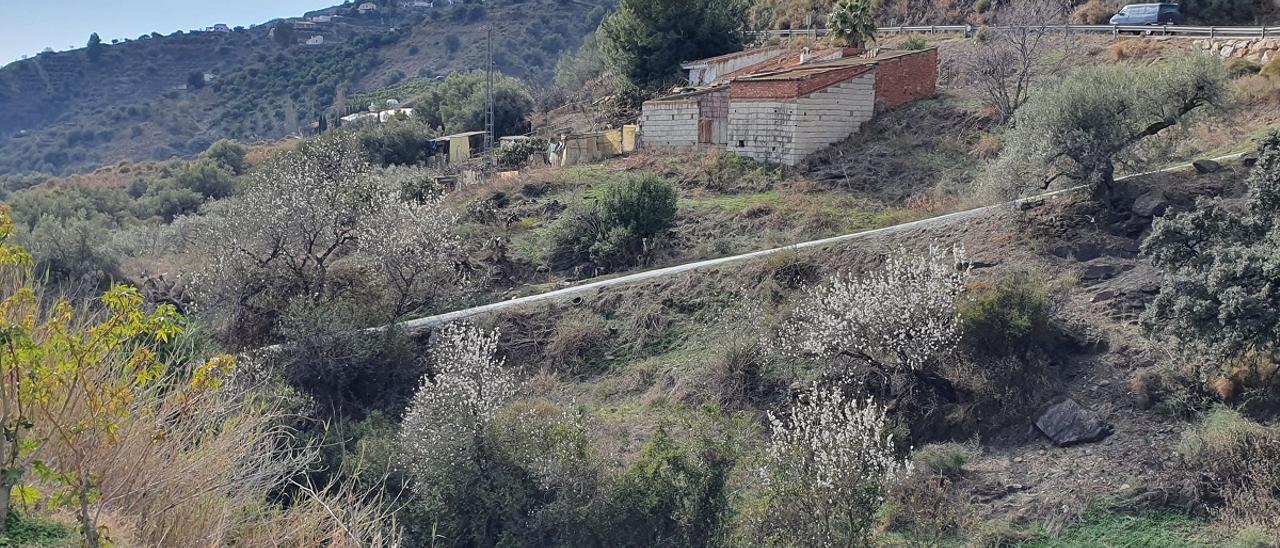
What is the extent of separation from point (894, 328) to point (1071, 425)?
2.67m

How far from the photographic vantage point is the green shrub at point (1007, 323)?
1543 centimetres

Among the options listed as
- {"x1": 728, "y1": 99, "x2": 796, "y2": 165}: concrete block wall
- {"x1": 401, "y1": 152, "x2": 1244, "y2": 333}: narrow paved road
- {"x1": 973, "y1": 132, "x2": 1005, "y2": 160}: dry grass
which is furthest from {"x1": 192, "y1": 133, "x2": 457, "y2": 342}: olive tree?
{"x1": 973, "y1": 132, "x2": 1005, "y2": 160}: dry grass

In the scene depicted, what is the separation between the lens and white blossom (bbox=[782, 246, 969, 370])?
15.0m

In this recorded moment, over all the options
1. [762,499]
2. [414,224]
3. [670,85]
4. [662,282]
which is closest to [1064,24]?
[670,85]

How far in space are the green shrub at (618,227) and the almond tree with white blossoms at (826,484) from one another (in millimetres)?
11372

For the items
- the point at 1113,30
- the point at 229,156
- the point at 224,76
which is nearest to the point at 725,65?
the point at 1113,30

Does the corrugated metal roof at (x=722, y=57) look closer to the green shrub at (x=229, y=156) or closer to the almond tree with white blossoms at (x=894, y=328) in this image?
the almond tree with white blossoms at (x=894, y=328)

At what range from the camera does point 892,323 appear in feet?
49.8

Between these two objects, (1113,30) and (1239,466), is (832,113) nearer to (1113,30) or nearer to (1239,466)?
(1113,30)

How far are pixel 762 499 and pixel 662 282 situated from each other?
8945mm

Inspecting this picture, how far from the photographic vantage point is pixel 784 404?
16266 millimetres

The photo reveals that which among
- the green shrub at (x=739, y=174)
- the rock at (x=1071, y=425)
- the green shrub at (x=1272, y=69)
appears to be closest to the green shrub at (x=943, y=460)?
the rock at (x=1071, y=425)

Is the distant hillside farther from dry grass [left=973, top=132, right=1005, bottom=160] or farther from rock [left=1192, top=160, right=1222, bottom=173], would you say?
rock [left=1192, top=160, right=1222, bottom=173]

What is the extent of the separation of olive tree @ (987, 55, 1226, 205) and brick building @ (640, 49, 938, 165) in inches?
349
